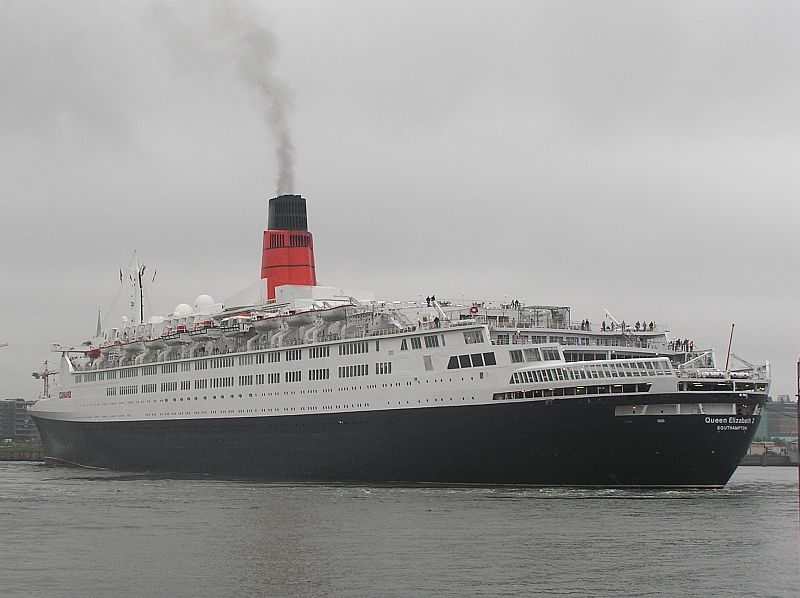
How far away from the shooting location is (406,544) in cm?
3991

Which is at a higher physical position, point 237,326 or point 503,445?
point 237,326

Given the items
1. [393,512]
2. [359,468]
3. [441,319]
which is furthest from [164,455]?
[393,512]

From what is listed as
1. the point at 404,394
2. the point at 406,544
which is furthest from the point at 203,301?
the point at 406,544

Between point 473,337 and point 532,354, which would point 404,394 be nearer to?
point 473,337

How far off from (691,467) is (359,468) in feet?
63.5

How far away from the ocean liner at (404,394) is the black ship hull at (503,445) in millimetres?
93

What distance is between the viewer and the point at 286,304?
7969 cm

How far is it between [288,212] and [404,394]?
85.5 ft

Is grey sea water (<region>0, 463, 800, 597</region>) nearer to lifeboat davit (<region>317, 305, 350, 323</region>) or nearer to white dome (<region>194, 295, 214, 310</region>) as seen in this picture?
lifeboat davit (<region>317, 305, 350, 323</region>)

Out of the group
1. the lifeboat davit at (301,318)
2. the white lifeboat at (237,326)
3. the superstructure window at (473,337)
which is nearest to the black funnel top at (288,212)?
the white lifeboat at (237,326)

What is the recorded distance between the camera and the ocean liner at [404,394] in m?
57.8

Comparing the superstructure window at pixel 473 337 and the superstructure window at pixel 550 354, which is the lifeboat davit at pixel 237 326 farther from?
the superstructure window at pixel 550 354

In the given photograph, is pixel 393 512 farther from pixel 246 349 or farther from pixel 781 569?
pixel 246 349

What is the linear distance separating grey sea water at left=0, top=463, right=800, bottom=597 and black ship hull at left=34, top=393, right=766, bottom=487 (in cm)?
168
